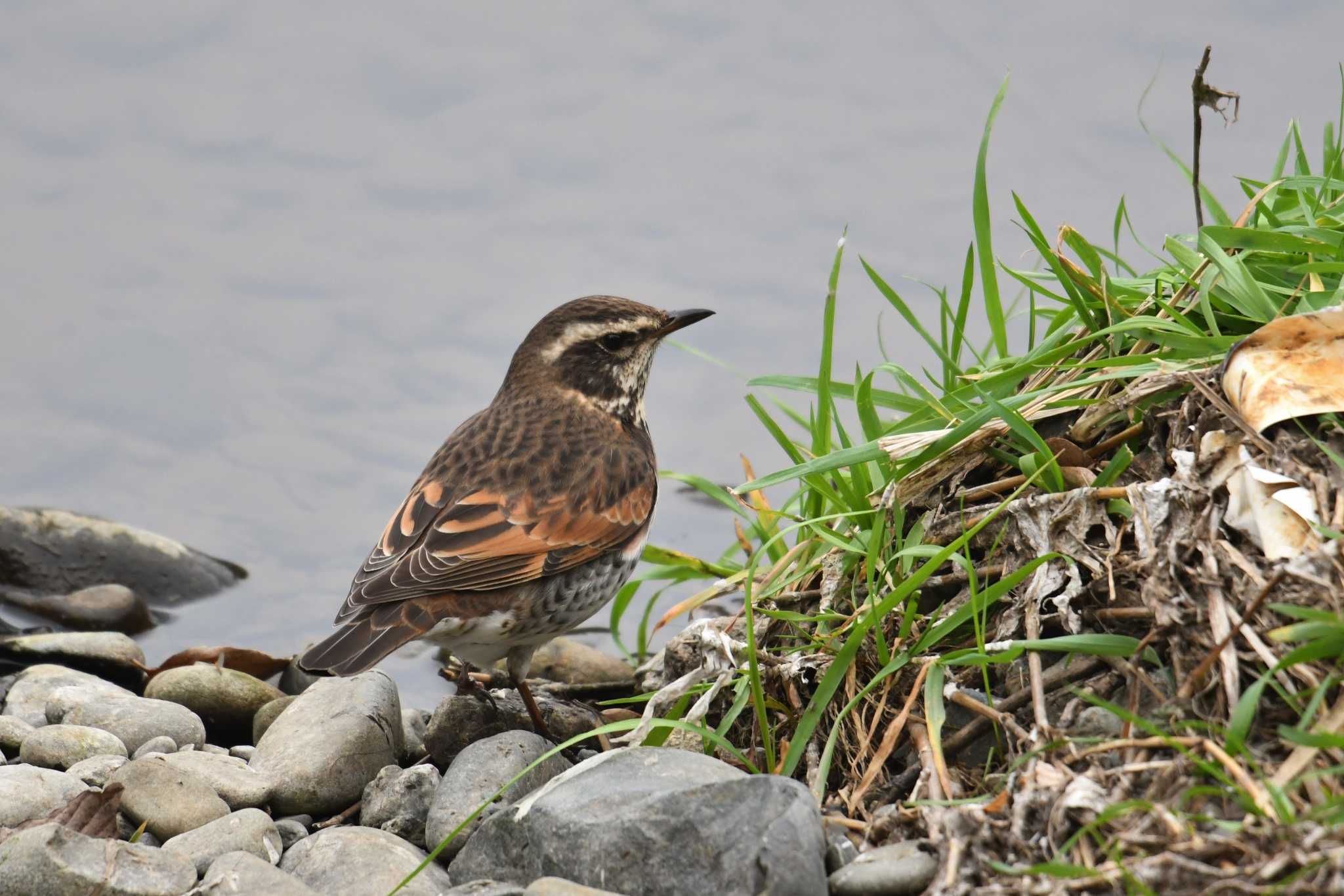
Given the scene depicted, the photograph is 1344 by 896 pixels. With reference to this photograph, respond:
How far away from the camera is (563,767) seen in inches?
198

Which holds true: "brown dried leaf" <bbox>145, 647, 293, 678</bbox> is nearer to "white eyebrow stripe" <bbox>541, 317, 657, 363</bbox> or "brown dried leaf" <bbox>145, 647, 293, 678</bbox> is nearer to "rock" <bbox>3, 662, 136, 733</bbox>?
"rock" <bbox>3, 662, 136, 733</bbox>

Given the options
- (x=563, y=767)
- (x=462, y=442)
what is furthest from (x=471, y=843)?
(x=462, y=442)

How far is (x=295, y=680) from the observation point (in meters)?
6.87

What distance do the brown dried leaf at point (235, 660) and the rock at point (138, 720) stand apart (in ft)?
3.31

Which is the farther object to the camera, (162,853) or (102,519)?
(102,519)

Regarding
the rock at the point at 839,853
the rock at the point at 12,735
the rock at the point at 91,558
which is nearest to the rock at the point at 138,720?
the rock at the point at 12,735

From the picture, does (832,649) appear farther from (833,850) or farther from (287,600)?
(287,600)

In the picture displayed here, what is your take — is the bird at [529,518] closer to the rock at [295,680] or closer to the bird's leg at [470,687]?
the bird's leg at [470,687]

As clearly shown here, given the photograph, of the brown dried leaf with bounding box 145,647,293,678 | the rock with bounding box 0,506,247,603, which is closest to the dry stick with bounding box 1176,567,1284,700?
the brown dried leaf with bounding box 145,647,293,678

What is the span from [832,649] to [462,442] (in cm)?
241

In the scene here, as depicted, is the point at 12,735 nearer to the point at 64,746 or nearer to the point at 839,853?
the point at 64,746

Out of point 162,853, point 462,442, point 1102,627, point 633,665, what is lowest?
point 633,665

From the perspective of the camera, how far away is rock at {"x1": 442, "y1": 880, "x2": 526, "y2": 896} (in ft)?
12.2

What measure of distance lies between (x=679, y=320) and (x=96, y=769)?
11.0 feet
